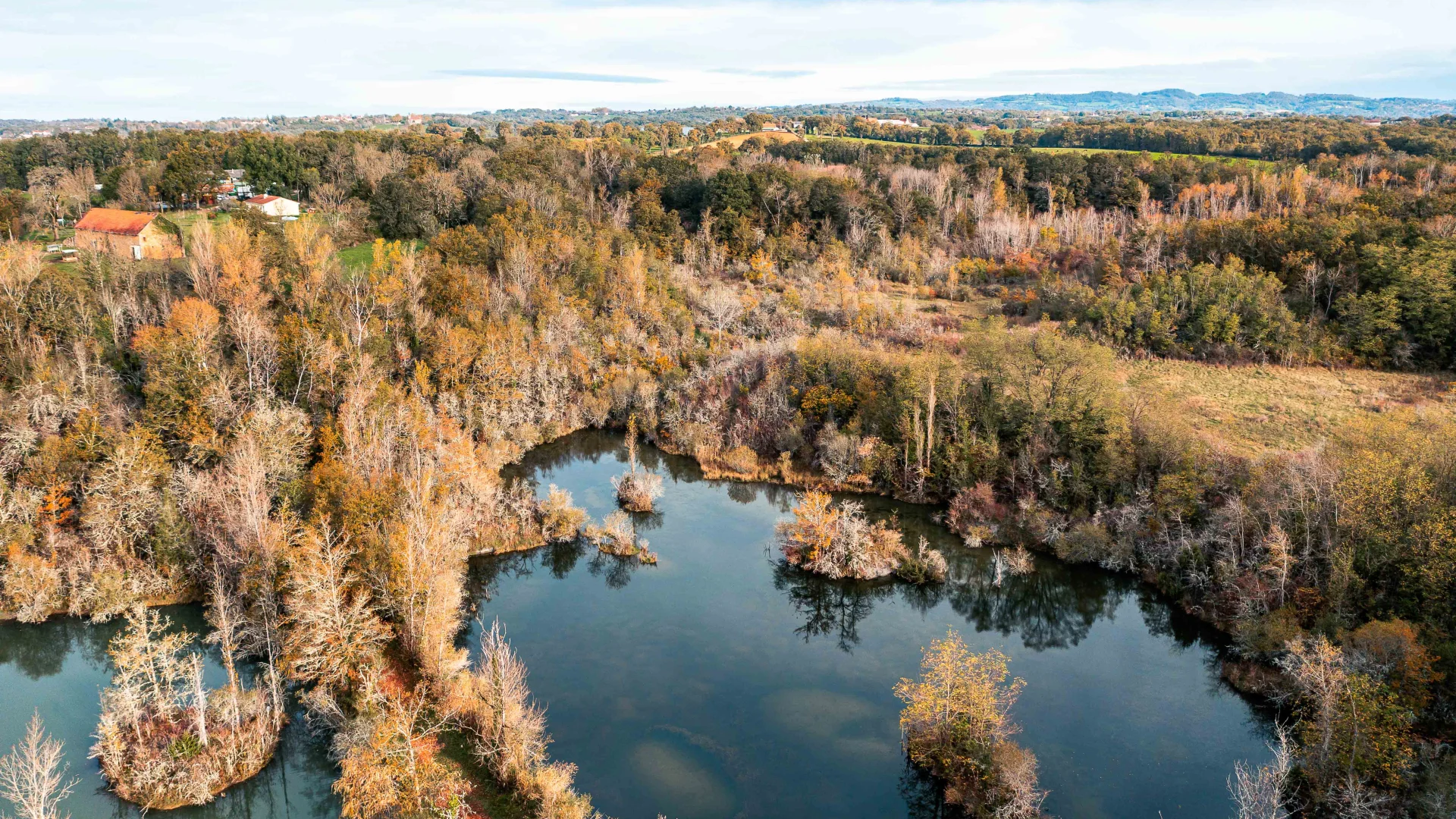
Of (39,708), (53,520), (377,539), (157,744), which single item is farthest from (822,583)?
(53,520)

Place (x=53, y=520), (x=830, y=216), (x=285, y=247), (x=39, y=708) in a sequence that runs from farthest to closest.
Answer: (x=830, y=216)
(x=285, y=247)
(x=53, y=520)
(x=39, y=708)

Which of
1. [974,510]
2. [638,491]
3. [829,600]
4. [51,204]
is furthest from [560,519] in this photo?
[51,204]

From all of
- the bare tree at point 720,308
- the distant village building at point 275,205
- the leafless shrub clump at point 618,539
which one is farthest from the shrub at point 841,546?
the distant village building at point 275,205

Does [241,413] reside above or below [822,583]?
above

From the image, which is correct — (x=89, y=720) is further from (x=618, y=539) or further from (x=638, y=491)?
(x=638, y=491)

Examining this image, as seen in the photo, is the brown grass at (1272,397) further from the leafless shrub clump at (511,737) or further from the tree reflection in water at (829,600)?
the leafless shrub clump at (511,737)

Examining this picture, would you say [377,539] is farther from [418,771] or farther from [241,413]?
[241,413]

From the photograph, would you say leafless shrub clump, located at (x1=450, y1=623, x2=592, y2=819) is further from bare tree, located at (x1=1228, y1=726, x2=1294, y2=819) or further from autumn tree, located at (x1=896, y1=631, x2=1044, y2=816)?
bare tree, located at (x1=1228, y1=726, x2=1294, y2=819)
